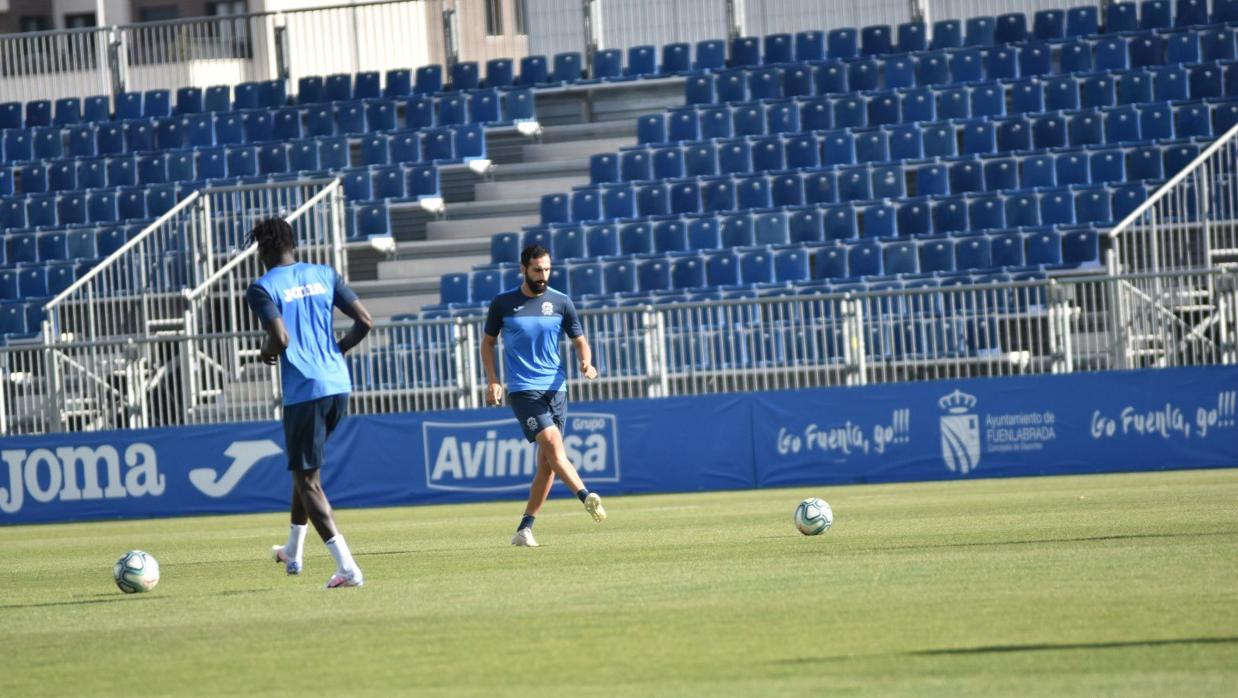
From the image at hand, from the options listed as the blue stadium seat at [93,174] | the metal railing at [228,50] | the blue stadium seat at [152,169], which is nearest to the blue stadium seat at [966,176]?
the metal railing at [228,50]

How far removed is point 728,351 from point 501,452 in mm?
3217

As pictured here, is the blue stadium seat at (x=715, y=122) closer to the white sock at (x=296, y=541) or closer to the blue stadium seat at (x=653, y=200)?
the blue stadium seat at (x=653, y=200)

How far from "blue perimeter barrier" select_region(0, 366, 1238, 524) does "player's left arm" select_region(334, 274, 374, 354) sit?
37.6ft

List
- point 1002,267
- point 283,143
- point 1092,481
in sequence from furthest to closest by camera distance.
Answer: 1. point 283,143
2. point 1002,267
3. point 1092,481

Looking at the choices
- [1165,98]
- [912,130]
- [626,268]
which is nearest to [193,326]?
[626,268]

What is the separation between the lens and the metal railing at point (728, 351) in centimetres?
2178

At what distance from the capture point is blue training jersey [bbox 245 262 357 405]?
10641 mm

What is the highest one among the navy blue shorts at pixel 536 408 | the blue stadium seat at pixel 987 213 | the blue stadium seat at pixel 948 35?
the blue stadium seat at pixel 948 35

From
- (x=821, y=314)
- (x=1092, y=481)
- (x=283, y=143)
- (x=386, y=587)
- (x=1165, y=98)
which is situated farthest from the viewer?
(x=283, y=143)

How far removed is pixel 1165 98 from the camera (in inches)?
1129

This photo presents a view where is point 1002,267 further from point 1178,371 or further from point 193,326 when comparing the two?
point 193,326

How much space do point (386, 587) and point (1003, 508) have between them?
682 cm

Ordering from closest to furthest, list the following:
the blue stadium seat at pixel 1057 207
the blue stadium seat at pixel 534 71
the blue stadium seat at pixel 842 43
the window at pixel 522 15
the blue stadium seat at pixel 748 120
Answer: the blue stadium seat at pixel 1057 207
the blue stadium seat at pixel 748 120
the blue stadium seat at pixel 842 43
the blue stadium seat at pixel 534 71
the window at pixel 522 15

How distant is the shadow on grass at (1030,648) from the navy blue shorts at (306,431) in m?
4.29
